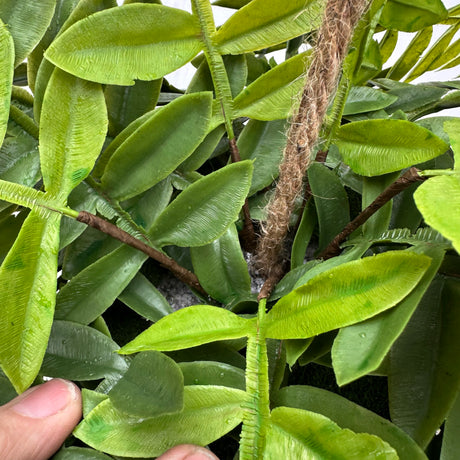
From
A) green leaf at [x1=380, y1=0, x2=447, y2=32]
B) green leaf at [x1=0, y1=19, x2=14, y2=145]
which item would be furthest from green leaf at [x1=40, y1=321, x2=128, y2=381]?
green leaf at [x1=380, y1=0, x2=447, y2=32]

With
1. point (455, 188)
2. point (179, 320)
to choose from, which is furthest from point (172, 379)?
point (455, 188)

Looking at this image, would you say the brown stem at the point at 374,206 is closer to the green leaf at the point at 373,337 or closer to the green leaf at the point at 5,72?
the green leaf at the point at 373,337

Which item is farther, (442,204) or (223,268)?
(223,268)

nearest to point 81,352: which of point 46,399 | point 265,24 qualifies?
point 46,399

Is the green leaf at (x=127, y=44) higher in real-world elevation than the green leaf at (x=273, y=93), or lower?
higher

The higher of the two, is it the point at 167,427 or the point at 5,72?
the point at 5,72

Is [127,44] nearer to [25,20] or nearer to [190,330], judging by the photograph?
[25,20]

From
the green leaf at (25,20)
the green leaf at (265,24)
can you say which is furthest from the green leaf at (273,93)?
the green leaf at (25,20)
